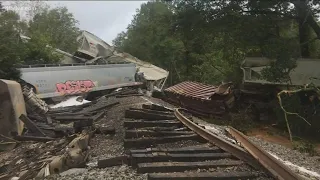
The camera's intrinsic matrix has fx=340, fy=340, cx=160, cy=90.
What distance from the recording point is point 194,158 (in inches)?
230

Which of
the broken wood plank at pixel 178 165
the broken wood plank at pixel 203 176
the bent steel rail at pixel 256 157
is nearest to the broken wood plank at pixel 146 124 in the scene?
the bent steel rail at pixel 256 157

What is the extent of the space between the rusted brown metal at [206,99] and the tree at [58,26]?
25506 millimetres

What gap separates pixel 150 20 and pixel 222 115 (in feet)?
116

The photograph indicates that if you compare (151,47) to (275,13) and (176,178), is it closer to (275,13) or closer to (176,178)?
(275,13)

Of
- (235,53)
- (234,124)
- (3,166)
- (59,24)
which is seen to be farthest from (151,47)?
(3,166)

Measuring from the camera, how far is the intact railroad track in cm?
493

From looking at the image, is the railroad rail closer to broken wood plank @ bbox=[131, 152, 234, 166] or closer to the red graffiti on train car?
broken wood plank @ bbox=[131, 152, 234, 166]

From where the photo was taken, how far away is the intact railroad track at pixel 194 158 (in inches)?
194

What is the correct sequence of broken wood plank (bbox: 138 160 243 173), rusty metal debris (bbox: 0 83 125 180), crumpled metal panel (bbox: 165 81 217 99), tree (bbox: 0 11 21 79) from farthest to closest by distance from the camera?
crumpled metal panel (bbox: 165 81 217 99)
tree (bbox: 0 11 21 79)
rusty metal debris (bbox: 0 83 125 180)
broken wood plank (bbox: 138 160 243 173)

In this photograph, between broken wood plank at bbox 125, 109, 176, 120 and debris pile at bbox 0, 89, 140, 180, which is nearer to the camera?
debris pile at bbox 0, 89, 140, 180

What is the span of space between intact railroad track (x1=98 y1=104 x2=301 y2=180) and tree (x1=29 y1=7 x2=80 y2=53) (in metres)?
36.6

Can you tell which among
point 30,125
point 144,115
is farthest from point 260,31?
point 30,125

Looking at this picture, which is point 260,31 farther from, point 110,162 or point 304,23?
point 110,162

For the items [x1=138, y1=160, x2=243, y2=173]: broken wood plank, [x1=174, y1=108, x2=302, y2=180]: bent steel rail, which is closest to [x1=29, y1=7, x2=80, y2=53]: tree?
[x1=174, y1=108, x2=302, y2=180]: bent steel rail
